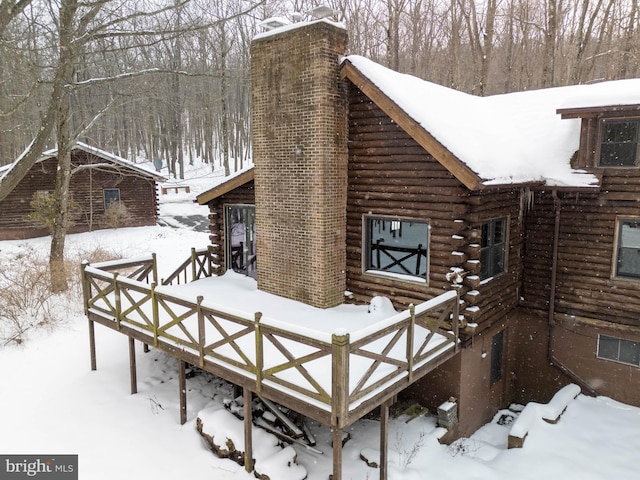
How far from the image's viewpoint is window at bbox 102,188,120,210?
87.2 feet

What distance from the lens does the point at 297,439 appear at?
8.66 meters

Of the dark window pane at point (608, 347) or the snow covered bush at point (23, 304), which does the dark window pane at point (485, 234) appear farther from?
the snow covered bush at point (23, 304)

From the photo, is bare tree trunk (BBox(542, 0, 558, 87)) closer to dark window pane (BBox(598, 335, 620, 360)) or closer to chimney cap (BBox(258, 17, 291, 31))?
dark window pane (BBox(598, 335, 620, 360))

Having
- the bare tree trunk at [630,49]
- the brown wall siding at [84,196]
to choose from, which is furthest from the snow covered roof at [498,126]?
the brown wall siding at [84,196]

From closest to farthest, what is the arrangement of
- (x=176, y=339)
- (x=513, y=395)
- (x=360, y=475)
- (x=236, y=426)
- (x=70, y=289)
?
(x=360, y=475) → (x=236, y=426) → (x=176, y=339) → (x=513, y=395) → (x=70, y=289)

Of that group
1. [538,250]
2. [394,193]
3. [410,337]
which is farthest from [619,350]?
[394,193]

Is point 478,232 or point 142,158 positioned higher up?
point 142,158

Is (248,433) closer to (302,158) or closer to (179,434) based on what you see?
(179,434)

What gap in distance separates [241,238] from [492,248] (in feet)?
23.8

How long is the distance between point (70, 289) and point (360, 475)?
12.7 meters

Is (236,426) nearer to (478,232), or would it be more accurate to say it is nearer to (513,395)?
(478,232)

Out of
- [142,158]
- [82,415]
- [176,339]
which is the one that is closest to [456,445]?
[176,339]

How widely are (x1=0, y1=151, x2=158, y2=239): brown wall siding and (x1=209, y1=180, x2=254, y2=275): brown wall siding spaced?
450 inches

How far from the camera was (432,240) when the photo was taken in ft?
30.9
